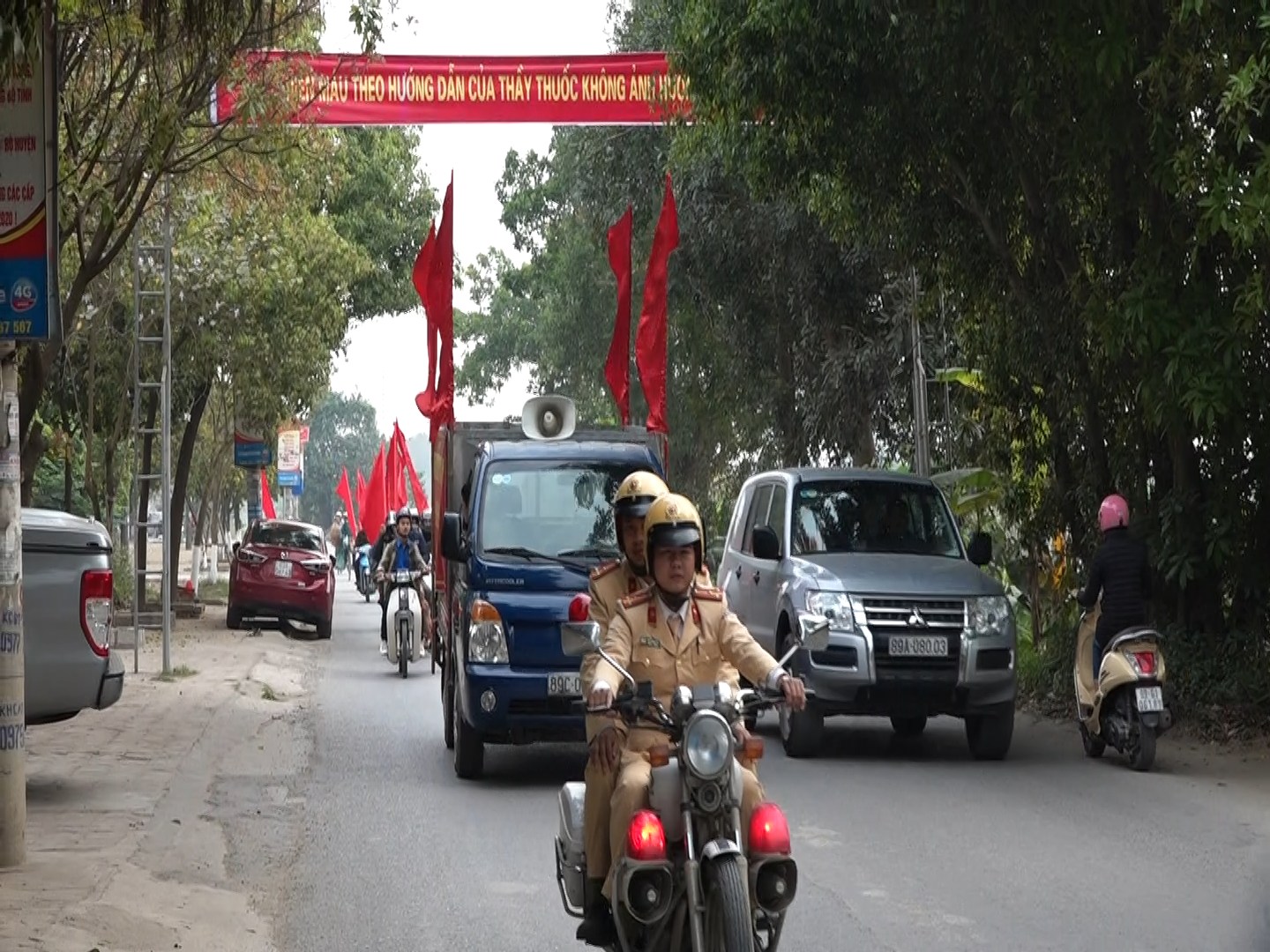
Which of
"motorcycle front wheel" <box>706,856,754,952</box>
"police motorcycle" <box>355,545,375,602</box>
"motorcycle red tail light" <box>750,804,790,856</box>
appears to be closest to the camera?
"motorcycle front wheel" <box>706,856,754,952</box>

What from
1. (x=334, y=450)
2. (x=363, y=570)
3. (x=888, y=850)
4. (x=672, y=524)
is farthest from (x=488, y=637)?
(x=334, y=450)

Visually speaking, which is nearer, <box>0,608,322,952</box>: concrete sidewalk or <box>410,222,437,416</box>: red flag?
<box>0,608,322,952</box>: concrete sidewalk

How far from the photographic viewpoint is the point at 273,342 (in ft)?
103

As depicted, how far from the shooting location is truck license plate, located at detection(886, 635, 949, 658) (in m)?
14.3

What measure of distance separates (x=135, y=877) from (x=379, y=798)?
132 inches

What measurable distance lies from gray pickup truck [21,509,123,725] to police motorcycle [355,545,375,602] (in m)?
35.0

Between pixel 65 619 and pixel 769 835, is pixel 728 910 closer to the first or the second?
pixel 769 835

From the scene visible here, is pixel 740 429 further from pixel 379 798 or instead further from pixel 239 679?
pixel 379 798

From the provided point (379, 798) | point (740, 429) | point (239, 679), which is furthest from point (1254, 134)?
point (740, 429)

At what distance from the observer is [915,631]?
14375 mm

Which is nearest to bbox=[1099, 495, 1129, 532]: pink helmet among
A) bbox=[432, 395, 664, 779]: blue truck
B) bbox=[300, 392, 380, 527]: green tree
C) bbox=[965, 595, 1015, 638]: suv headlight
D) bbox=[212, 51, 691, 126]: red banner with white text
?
bbox=[965, 595, 1015, 638]: suv headlight

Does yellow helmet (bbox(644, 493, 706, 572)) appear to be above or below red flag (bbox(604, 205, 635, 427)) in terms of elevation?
below

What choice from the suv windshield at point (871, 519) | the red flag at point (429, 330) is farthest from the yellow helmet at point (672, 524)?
the red flag at point (429, 330)

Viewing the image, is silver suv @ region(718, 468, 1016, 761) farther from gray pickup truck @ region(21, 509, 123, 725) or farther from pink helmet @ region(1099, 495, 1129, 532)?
gray pickup truck @ region(21, 509, 123, 725)
